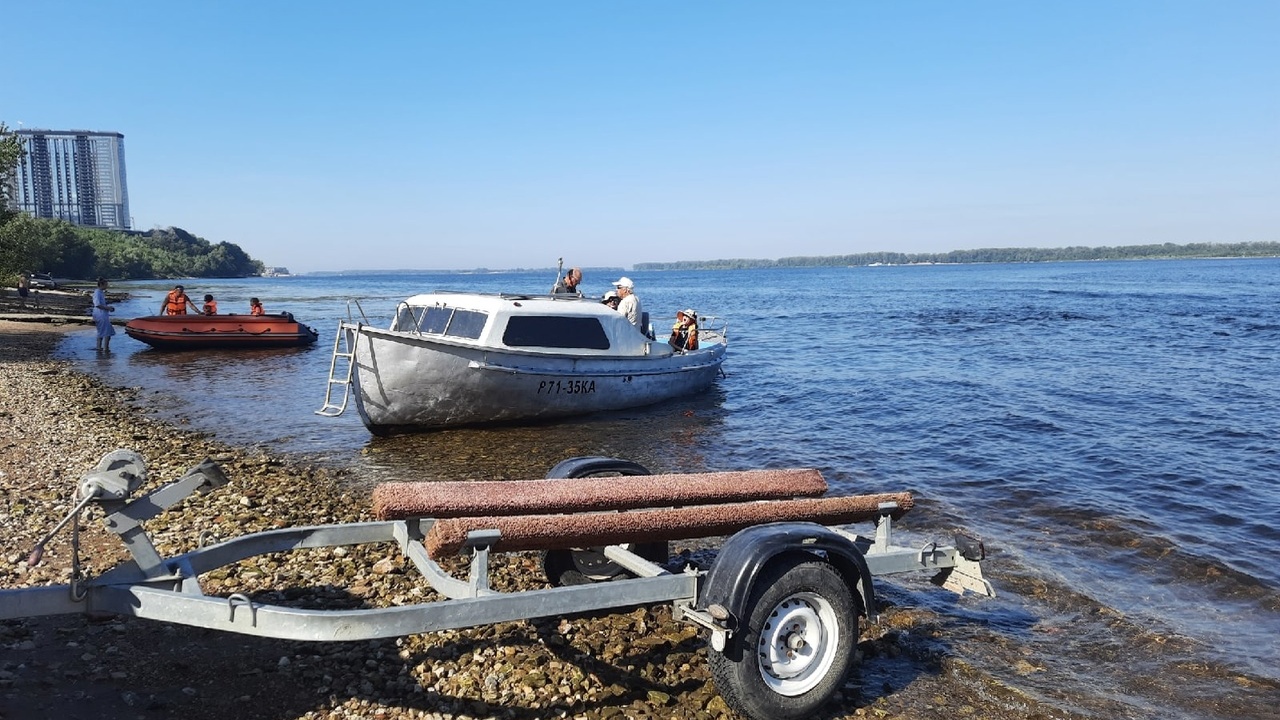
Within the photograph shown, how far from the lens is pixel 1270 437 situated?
15000mm

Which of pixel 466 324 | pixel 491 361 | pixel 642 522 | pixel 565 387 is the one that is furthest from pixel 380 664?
pixel 565 387

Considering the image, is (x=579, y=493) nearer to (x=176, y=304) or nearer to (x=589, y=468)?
(x=589, y=468)

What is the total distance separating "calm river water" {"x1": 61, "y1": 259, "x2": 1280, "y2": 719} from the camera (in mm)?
6754

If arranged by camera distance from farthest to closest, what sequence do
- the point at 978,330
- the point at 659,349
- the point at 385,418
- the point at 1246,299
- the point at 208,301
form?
the point at 1246,299
the point at 978,330
the point at 208,301
the point at 659,349
the point at 385,418

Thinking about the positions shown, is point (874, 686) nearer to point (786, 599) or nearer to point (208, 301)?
point (786, 599)

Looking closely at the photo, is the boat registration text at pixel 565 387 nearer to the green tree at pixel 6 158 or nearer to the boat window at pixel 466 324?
the boat window at pixel 466 324

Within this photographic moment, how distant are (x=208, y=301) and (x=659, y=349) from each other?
18944mm

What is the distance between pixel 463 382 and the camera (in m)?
15.0

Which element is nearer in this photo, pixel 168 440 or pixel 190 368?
pixel 168 440

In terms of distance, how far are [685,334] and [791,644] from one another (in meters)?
15.7

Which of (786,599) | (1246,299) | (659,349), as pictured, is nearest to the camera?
(786,599)

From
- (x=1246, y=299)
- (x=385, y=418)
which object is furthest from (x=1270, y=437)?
(x=1246, y=299)

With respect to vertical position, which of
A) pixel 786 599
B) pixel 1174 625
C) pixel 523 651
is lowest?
pixel 1174 625

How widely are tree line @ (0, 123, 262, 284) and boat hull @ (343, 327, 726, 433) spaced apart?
30591 millimetres
